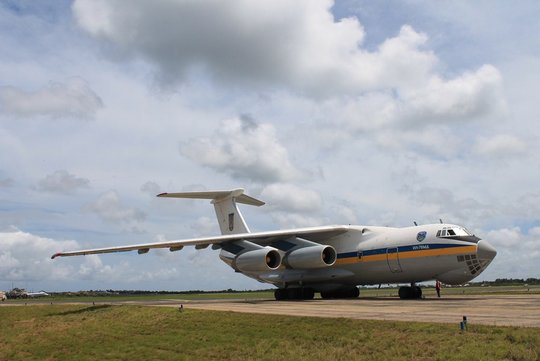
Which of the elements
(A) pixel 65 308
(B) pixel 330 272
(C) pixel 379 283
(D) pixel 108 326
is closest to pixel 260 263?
Result: (B) pixel 330 272

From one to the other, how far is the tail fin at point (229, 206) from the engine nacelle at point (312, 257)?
22.4 feet

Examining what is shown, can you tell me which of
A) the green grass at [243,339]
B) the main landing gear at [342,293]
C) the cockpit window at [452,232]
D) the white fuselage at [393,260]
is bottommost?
the green grass at [243,339]

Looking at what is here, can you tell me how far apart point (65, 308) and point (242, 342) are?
18.4 metres

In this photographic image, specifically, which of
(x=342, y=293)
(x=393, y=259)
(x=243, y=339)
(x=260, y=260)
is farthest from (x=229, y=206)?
(x=243, y=339)

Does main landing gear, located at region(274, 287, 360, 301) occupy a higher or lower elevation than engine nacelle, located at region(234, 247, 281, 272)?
lower

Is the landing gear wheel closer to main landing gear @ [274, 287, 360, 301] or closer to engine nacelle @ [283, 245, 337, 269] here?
engine nacelle @ [283, 245, 337, 269]

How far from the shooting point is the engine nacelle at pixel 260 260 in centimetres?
2820

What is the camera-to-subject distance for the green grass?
Answer: 464 inches

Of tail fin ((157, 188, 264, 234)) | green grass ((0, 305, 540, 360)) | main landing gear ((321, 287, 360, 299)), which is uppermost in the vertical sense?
tail fin ((157, 188, 264, 234))

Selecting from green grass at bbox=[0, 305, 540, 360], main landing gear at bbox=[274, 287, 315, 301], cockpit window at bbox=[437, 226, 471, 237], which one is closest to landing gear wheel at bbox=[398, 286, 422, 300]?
cockpit window at bbox=[437, 226, 471, 237]

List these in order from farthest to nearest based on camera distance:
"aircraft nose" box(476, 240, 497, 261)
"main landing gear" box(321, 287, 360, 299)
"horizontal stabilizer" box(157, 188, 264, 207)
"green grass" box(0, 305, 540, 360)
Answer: "horizontal stabilizer" box(157, 188, 264, 207) < "main landing gear" box(321, 287, 360, 299) < "aircraft nose" box(476, 240, 497, 261) < "green grass" box(0, 305, 540, 360)

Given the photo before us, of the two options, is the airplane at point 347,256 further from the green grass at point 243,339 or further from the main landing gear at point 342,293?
the green grass at point 243,339

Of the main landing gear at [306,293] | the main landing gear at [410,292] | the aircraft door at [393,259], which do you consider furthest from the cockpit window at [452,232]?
the main landing gear at [306,293]

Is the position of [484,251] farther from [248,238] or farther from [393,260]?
[248,238]
